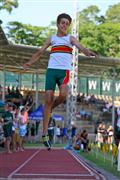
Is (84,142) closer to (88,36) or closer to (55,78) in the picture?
(55,78)

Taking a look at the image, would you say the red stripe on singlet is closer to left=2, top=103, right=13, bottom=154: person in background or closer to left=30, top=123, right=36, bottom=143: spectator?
left=2, top=103, right=13, bottom=154: person in background

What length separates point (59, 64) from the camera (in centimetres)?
897

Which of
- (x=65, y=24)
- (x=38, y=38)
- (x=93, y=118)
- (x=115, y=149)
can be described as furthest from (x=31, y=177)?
(x=38, y=38)

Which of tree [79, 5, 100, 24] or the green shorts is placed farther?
tree [79, 5, 100, 24]

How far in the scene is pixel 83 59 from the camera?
144ft

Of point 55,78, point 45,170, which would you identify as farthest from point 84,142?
point 55,78

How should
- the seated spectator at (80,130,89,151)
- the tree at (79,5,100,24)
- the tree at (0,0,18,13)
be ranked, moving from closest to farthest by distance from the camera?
the seated spectator at (80,130,89,151)
the tree at (0,0,18,13)
the tree at (79,5,100,24)

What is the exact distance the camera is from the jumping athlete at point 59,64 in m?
8.91

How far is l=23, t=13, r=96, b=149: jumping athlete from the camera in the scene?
8906 mm

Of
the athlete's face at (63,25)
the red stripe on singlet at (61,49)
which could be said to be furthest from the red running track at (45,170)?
the athlete's face at (63,25)

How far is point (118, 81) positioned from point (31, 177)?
5393 centimetres

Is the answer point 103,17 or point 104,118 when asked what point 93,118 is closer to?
point 104,118

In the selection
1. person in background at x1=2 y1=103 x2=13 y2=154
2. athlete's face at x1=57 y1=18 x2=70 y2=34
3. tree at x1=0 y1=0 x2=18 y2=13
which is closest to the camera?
athlete's face at x1=57 y1=18 x2=70 y2=34

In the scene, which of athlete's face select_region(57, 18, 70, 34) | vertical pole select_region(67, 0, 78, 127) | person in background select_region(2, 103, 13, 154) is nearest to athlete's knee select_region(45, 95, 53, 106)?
athlete's face select_region(57, 18, 70, 34)
